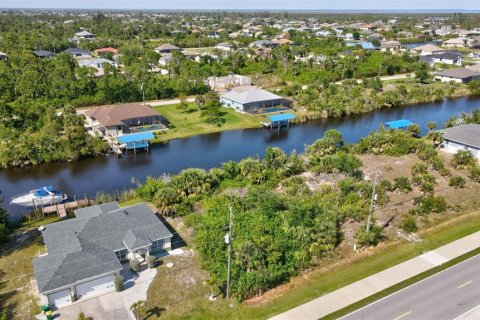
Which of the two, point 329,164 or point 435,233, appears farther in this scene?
point 329,164

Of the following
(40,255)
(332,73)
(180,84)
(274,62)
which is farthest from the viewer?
(274,62)

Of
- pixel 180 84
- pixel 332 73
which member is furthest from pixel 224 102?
pixel 332 73

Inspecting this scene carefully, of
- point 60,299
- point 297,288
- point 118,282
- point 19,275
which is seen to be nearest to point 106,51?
point 19,275

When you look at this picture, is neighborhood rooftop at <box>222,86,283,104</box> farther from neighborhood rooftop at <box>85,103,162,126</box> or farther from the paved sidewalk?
the paved sidewalk

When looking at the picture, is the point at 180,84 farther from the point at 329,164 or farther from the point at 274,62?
Result: the point at 329,164

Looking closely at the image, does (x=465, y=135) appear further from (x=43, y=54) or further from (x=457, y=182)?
(x=43, y=54)

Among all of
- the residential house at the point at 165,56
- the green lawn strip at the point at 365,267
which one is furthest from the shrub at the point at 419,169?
the residential house at the point at 165,56
